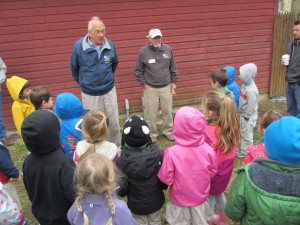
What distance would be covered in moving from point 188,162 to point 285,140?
0.95 m

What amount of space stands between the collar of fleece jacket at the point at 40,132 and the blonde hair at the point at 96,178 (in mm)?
484

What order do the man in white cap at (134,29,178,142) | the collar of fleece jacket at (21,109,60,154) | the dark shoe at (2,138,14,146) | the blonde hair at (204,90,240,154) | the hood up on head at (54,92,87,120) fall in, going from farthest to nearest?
1. the dark shoe at (2,138,14,146)
2. the man in white cap at (134,29,178,142)
3. the hood up on head at (54,92,87,120)
4. the blonde hair at (204,90,240,154)
5. the collar of fleece jacket at (21,109,60,154)

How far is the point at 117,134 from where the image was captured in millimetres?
5059

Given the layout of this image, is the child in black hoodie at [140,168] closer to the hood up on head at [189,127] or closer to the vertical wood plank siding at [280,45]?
the hood up on head at [189,127]

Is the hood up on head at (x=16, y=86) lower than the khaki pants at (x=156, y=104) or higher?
higher

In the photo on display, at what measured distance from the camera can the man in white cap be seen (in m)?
5.25

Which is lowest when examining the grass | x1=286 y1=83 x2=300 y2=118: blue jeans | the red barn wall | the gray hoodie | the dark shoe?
the grass

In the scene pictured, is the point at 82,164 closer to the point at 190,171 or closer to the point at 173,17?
the point at 190,171

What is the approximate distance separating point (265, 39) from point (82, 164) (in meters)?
6.76

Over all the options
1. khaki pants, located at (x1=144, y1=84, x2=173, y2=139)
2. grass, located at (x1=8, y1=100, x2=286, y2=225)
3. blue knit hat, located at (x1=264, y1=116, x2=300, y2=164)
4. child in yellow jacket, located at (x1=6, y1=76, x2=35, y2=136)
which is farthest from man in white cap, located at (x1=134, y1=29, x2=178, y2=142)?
blue knit hat, located at (x1=264, y1=116, x2=300, y2=164)

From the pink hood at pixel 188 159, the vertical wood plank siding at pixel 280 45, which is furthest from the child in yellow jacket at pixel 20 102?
the vertical wood plank siding at pixel 280 45

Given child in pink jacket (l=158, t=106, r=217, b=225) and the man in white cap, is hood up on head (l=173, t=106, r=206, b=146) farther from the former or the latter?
the man in white cap

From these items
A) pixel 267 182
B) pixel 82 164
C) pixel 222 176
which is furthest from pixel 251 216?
pixel 82 164

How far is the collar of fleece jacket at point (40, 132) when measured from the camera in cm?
220
